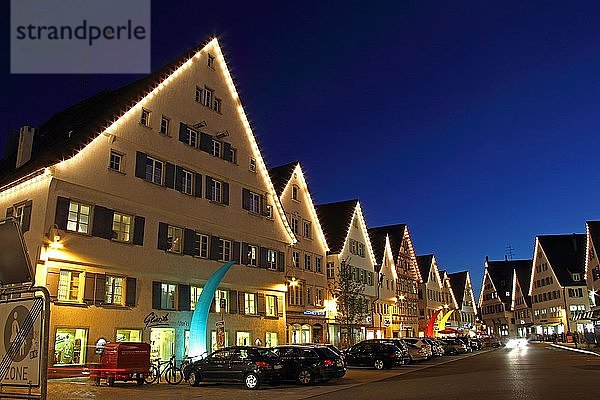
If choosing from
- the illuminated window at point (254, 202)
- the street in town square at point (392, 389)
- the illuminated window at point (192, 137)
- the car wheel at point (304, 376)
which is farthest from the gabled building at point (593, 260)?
the car wheel at point (304, 376)

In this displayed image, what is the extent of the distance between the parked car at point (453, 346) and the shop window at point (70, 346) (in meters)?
37.2

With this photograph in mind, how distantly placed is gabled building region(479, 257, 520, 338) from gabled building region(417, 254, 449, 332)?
39.7m

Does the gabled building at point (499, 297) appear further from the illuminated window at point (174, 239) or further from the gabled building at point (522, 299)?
the illuminated window at point (174, 239)

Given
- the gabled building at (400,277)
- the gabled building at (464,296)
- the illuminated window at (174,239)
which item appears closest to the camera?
the illuminated window at (174,239)

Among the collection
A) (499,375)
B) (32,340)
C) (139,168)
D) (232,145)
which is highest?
(232,145)

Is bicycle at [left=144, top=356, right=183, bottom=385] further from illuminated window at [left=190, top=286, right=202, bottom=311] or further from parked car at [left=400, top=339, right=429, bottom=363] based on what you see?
parked car at [left=400, top=339, right=429, bottom=363]

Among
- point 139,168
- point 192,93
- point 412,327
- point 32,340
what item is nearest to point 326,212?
point 412,327

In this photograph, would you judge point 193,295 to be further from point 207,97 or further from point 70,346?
point 207,97

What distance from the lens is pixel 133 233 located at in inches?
1106

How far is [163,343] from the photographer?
29.6 m

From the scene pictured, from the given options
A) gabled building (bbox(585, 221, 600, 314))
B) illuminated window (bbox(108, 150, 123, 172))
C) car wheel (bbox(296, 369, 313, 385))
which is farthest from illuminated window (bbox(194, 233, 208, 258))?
gabled building (bbox(585, 221, 600, 314))

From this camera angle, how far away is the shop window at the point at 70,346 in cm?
2419

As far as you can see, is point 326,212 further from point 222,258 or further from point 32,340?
point 32,340

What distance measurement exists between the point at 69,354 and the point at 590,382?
19734mm
